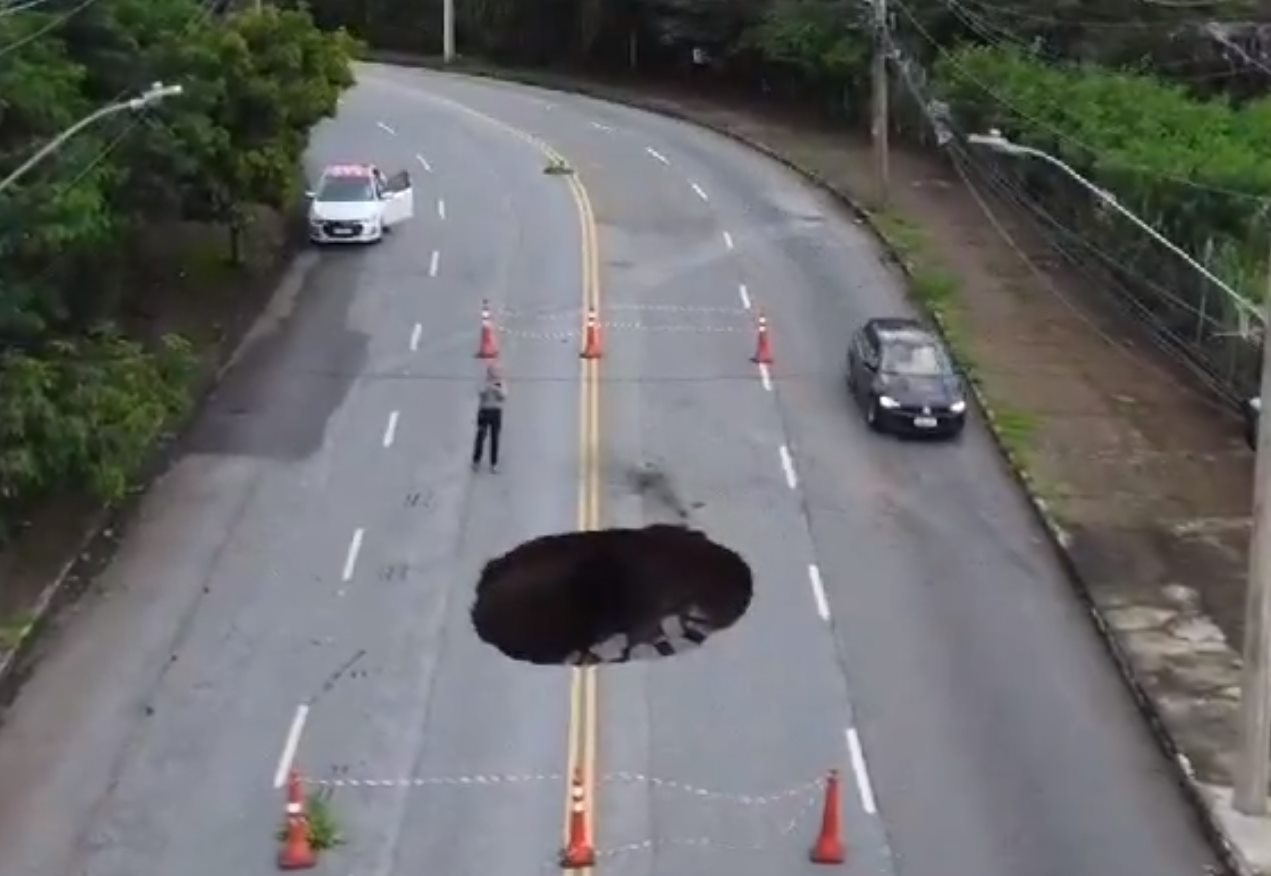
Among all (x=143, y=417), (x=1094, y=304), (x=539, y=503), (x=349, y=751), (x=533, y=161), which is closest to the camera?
(x=349, y=751)

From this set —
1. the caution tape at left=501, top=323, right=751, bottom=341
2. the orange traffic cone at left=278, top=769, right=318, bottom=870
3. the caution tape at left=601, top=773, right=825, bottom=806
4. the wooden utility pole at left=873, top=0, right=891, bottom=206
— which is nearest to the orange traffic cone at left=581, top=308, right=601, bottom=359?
the caution tape at left=501, top=323, right=751, bottom=341

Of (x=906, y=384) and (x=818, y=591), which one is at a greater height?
(x=906, y=384)

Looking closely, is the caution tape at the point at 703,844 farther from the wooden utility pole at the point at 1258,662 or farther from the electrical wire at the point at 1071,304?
the electrical wire at the point at 1071,304

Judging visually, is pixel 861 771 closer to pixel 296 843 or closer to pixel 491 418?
pixel 296 843

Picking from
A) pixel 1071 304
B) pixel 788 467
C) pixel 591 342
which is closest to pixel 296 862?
pixel 788 467

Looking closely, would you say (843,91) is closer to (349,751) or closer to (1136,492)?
(1136,492)

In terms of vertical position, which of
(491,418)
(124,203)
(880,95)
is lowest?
(491,418)

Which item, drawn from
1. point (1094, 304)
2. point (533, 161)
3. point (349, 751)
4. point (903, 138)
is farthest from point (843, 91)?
point (349, 751)
